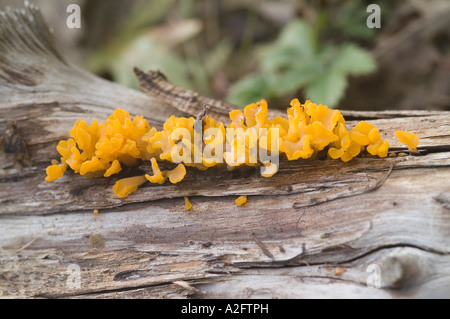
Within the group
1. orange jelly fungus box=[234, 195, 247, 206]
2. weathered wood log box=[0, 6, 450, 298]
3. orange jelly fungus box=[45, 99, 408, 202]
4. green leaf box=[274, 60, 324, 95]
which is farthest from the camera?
green leaf box=[274, 60, 324, 95]

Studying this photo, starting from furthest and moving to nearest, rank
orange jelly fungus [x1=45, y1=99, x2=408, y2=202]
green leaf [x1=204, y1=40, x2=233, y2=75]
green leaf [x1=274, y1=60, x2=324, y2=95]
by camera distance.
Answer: green leaf [x1=204, y1=40, x2=233, y2=75], green leaf [x1=274, y1=60, x2=324, y2=95], orange jelly fungus [x1=45, y1=99, x2=408, y2=202]

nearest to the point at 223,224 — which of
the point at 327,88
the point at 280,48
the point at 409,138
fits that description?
the point at 409,138

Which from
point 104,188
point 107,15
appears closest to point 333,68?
point 104,188

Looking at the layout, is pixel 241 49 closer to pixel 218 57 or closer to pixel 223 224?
pixel 218 57

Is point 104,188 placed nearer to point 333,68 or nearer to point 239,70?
point 333,68

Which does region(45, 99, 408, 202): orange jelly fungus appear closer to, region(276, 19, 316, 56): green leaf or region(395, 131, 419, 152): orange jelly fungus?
region(395, 131, 419, 152): orange jelly fungus

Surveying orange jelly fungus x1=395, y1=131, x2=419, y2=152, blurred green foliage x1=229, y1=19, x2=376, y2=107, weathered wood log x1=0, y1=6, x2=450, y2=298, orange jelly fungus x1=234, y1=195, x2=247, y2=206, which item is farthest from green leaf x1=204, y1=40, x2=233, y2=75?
orange jelly fungus x1=395, y1=131, x2=419, y2=152

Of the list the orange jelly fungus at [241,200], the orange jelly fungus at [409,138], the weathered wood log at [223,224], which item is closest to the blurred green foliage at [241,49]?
the orange jelly fungus at [409,138]
